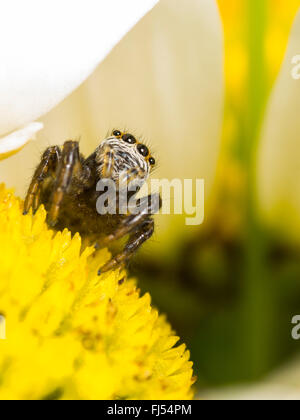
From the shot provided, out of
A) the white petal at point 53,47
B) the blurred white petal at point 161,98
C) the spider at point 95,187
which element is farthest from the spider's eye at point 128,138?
the blurred white petal at point 161,98

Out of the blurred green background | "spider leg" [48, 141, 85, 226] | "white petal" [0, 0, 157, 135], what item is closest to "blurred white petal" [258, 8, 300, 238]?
the blurred green background

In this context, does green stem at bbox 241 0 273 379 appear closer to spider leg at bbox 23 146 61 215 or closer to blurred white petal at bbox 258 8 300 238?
blurred white petal at bbox 258 8 300 238

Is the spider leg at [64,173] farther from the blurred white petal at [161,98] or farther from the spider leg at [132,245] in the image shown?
the blurred white petal at [161,98]

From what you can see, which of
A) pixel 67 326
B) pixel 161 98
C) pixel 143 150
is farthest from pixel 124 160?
pixel 161 98

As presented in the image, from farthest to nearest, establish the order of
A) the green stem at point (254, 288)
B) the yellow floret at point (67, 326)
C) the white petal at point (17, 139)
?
the green stem at point (254, 288)
the white petal at point (17, 139)
the yellow floret at point (67, 326)
